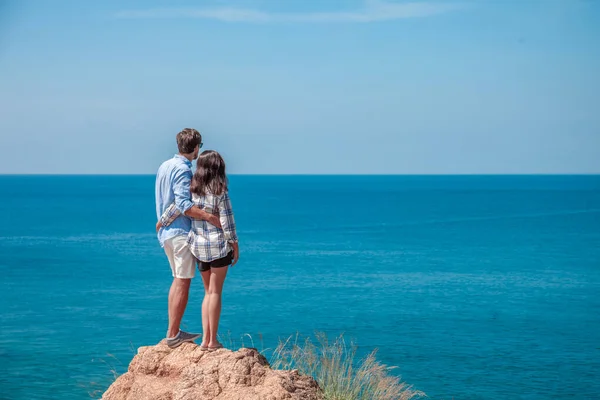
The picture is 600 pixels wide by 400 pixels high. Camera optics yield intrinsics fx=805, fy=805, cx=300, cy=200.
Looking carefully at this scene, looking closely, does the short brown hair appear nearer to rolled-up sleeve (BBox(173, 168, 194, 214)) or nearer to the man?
the man

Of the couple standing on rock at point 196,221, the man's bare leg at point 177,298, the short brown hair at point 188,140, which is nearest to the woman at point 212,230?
the couple standing on rock at point 196,221

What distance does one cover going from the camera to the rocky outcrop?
803 centimetres

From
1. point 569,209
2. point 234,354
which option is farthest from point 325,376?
point 569,209

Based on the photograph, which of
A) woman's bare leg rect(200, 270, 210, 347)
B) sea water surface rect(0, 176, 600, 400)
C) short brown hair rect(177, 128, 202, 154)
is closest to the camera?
short brown hair rect(177, 128, 202, 154)

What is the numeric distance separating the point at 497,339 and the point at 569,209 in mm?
80185

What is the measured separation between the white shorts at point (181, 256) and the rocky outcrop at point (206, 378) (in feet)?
2.84

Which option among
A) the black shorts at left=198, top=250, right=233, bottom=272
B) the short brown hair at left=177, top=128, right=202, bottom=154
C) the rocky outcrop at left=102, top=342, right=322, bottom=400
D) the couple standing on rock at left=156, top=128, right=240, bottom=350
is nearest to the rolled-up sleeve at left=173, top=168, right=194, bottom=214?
the couple standing on rock at left=156, top=128, right=240, bottom=350

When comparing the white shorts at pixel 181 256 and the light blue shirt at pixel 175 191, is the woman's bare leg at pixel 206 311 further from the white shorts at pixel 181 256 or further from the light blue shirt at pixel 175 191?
the light blue shirt at pixel 175 191

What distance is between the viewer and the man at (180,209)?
26.4ft

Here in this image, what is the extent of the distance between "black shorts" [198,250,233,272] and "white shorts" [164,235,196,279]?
4.5 inches

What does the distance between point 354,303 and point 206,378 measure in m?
23.9

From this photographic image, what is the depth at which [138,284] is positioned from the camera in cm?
3650

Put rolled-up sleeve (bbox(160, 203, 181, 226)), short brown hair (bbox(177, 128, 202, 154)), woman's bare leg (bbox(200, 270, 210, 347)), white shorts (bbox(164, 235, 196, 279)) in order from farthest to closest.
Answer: woman's bare leg (bbox(200, 270, 210, 347))
white shorts (bbox(164, 235, 196, 279))
rolled-up sleeve (bbox(160, 203, 181, 226))
short brown hair (bbox(177, 128, 202, 154))

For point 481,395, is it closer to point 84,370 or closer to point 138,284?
point 84,370
